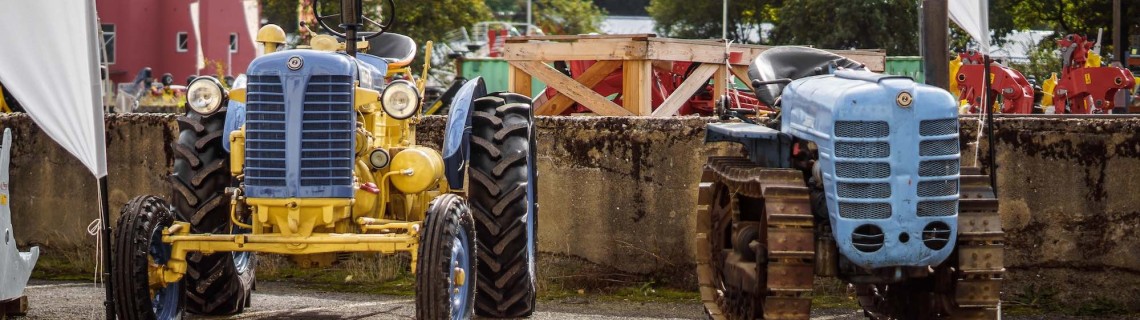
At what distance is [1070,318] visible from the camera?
9.67 m

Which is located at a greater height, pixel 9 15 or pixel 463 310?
pixel 9 15

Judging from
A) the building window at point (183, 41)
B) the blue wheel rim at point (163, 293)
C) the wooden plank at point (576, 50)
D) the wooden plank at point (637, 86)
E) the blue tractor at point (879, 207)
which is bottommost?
the blue wheel rim at point (163, 293)

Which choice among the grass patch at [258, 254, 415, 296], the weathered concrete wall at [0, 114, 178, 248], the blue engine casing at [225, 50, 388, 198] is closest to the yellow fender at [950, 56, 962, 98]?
the grass patch at [258, 254, 415, 296]

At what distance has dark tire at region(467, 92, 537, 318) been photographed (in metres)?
9.05

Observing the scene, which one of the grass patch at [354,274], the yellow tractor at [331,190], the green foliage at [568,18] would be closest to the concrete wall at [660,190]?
the grass patch at [354,274]

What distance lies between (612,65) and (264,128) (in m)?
6.60

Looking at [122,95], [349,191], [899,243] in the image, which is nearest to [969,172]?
[899,243]

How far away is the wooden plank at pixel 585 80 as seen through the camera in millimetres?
14242

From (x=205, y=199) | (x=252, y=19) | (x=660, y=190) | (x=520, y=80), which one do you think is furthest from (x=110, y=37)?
(x=205, y=199)

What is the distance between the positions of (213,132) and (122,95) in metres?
29.3

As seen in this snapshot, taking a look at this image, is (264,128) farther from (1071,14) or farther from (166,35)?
(166,35)

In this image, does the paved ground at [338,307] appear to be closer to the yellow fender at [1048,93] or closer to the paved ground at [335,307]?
the paved ground at [335,307]

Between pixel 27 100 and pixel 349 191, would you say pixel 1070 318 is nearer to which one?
pixel 349 191

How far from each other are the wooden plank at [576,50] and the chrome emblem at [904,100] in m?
6.51
